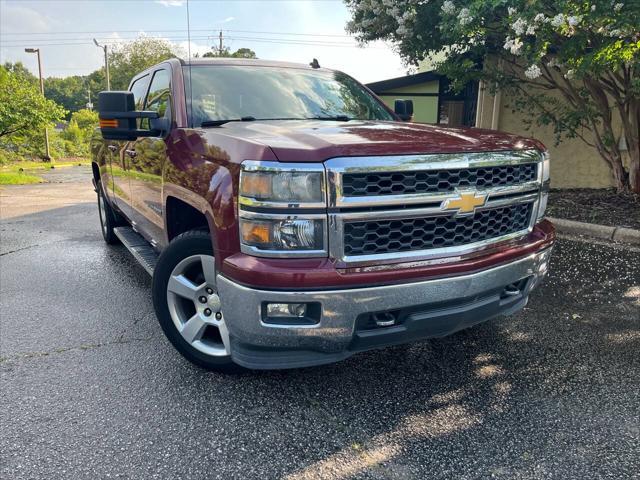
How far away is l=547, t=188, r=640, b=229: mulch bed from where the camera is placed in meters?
6.59

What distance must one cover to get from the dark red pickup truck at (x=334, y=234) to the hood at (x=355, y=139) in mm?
10

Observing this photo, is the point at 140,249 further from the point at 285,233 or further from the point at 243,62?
the point at 285,233

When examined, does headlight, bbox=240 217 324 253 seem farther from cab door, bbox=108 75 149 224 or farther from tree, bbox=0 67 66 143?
tree, bbox=0 67 66 143

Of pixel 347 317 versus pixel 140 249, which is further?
pixel 140 249

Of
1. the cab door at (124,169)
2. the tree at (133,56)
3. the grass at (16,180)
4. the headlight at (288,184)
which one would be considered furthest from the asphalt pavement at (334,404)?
the tree at (133,56)

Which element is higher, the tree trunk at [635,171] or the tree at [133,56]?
the tree at [133,56]

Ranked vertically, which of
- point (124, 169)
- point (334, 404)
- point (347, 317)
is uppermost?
point (124, 169)

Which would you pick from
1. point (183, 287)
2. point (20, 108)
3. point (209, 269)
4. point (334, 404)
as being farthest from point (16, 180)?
point (334, 404)

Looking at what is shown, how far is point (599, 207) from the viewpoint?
7332 millimetres

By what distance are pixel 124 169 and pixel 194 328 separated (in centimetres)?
224

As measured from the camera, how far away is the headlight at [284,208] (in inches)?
86.7

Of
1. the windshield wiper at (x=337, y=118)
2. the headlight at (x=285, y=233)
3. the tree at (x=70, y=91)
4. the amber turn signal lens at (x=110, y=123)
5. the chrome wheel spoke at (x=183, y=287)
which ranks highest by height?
the tree at (x=70, y=91)

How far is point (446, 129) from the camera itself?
3.11m

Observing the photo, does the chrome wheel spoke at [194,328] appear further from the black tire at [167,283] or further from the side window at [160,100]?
the side window at [160,100]
